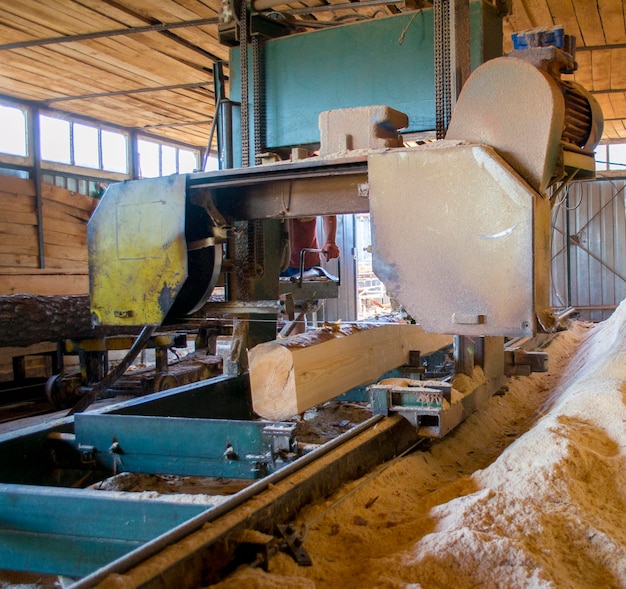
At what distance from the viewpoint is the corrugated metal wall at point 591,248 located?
461 inches

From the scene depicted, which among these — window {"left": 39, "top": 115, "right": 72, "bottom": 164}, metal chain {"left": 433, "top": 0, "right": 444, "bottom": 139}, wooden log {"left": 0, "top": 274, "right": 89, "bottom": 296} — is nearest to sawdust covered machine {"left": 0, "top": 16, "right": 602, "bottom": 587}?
metal chain {"left": 433, "top": 0, "right": 444, "bottom": 139}

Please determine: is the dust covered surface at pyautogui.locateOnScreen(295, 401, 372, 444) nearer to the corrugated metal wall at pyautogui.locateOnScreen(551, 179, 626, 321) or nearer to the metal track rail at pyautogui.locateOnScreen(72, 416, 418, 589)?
the metal track rail at pyautogui.locateOnScreen(72, 416, 418, 589)

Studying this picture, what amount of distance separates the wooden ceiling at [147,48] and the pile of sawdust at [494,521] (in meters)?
2.58

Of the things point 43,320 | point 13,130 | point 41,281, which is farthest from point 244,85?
point 13,130

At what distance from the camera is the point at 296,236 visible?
6.90m

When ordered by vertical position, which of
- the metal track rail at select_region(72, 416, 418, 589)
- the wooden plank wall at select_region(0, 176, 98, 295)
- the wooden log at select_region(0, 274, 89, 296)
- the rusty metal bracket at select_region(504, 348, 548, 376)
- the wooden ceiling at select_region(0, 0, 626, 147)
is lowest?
the metal track rail at select_region(72, 416, 418, 589)

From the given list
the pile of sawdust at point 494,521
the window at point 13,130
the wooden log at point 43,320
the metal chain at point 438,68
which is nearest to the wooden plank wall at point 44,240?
the window at point 13,130

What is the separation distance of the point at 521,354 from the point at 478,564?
2903 mm

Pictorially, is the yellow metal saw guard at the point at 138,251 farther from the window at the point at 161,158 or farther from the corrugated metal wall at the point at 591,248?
the corrugated metal wall at the point at 591,248

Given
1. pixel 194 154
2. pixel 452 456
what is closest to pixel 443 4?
pixel 452 456

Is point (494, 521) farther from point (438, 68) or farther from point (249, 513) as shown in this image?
point (438, 68)

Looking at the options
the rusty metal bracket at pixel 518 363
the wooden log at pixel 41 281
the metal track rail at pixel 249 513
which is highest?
the wooden log at pixel 41 281

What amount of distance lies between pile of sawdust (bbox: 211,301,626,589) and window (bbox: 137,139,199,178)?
324 inches

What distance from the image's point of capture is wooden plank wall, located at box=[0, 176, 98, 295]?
7.53 metres
